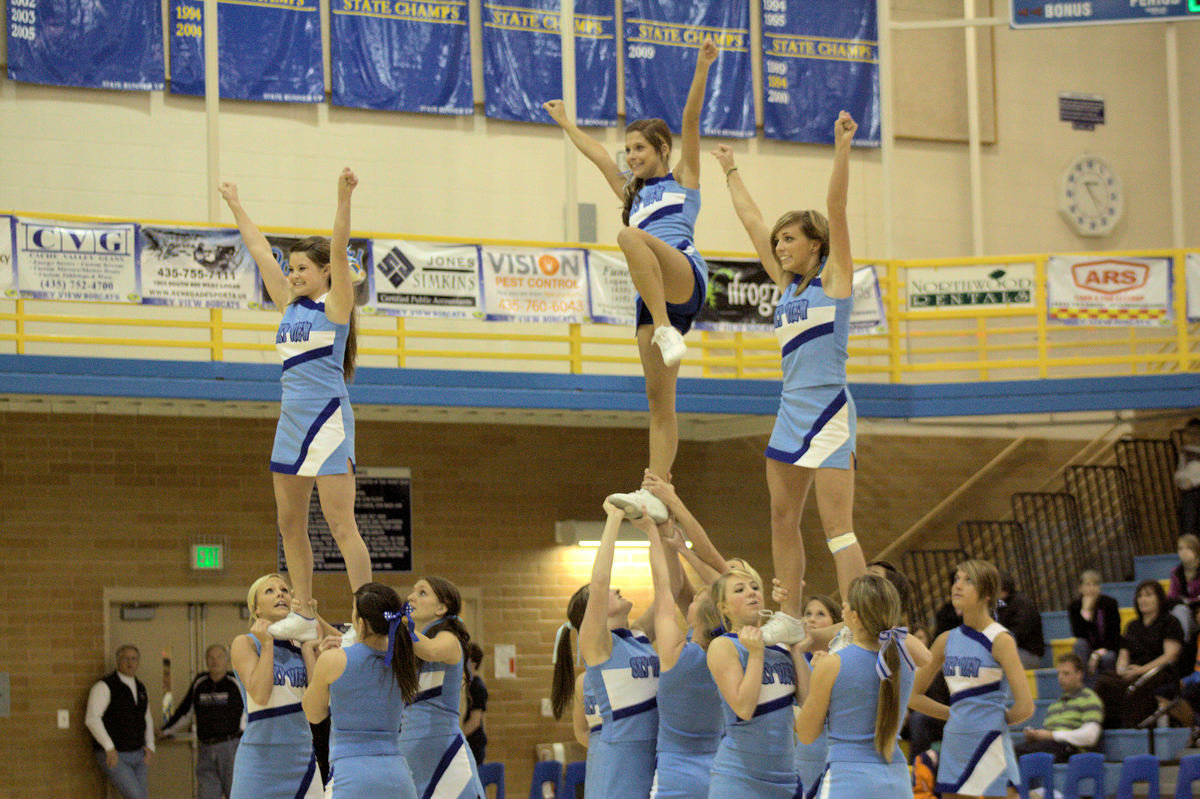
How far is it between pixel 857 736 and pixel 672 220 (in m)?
2.56

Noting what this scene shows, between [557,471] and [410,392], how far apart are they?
2783 millimetres

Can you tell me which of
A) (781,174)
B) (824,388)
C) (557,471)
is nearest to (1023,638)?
(557,471)

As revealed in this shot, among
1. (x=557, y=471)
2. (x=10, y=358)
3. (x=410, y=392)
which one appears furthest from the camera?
(x=557, y=471)

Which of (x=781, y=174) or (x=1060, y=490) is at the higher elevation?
(x=781, y=174)

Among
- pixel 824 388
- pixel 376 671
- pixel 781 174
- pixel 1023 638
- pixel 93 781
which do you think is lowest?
pixel 93 781

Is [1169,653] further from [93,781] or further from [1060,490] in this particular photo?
[93,781]

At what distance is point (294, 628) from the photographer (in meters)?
6.25

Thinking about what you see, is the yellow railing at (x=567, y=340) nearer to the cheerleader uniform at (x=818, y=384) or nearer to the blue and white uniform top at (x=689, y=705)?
the cheerleader uniform at (x=818, y=384)

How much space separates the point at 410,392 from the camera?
1252 cm

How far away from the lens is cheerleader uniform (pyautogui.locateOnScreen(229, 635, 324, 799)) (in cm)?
624

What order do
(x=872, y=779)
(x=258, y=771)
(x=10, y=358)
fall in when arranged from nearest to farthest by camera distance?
(x=872, y=779) → (x=258, y=771) → (x=10, y=358)

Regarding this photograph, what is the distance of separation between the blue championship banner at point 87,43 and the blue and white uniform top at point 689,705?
996cm

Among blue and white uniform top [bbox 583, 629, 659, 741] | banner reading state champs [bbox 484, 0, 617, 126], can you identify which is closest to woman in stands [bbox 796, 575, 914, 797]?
blue and white uniform top [bbox 583, 629, 659, 741]

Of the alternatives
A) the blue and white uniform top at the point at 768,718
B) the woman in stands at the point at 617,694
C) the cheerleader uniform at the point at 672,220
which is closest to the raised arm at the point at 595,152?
the cheerleader uniform at the point at 672,220
